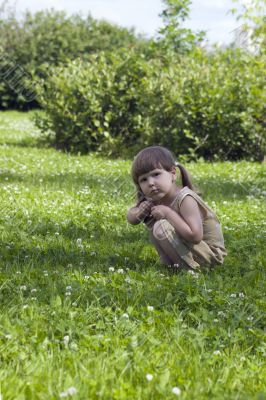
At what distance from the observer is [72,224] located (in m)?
6.03

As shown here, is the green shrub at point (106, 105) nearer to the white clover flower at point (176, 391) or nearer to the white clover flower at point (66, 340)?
the white clover flower at point (66, 340)

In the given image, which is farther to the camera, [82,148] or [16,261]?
[82,148]

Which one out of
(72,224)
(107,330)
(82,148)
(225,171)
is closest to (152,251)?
(72,224)

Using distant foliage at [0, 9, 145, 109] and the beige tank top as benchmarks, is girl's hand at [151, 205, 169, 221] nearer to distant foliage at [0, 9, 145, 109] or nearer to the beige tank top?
the beige tank top

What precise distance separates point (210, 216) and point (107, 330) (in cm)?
160

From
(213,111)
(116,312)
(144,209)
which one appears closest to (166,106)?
(213,111)

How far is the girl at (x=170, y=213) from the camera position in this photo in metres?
4.34

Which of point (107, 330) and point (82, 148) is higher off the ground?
point (107, 330)

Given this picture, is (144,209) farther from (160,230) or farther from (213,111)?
(213,111)

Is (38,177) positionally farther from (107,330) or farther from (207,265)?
(107,330)

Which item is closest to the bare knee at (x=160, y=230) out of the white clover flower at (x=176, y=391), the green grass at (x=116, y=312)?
the green grass at (x=116, y=312)

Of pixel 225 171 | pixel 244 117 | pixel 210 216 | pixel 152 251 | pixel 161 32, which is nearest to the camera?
pixel 210 216

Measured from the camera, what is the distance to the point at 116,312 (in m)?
3.63

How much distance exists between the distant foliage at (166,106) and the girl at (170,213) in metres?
7.30
